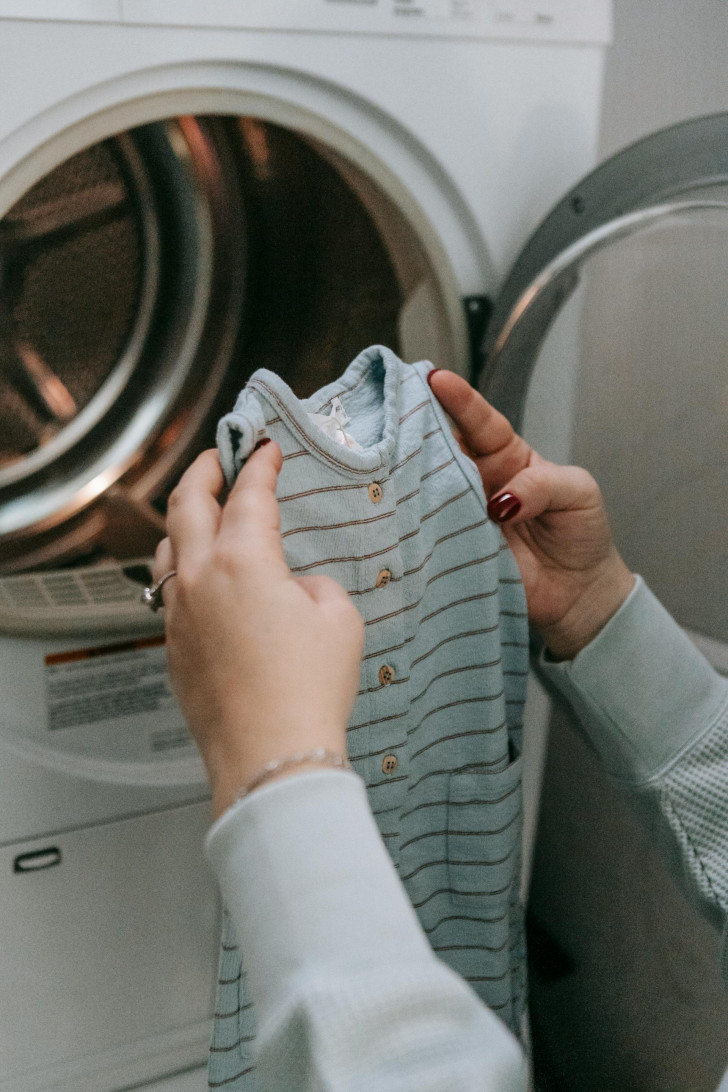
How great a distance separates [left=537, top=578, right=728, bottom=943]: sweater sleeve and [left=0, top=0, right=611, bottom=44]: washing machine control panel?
402 mm

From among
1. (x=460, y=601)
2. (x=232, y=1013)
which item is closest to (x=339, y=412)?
(x=460, y=601)

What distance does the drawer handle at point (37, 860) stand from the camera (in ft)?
2.19

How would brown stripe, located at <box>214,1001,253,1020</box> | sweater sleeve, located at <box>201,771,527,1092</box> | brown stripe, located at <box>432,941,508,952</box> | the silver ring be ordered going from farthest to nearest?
brown stripe, located at <box>432,941,508,952</box>
brown stripe, located at <box>214,1001,253,1020</box>
the silver ring
sweater sleeve, located at <box>201,771,527,1092</box>

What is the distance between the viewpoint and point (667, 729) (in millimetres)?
550

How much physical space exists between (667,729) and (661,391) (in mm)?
230

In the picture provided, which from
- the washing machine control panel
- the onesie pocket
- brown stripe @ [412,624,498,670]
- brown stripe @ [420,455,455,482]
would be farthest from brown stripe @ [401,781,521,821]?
the washing machine control panel

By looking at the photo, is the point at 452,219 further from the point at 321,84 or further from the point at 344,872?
the point at 344,872

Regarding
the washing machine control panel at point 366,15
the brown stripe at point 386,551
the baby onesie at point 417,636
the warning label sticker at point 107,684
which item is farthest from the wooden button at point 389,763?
the washing machine control panel at point 366,15

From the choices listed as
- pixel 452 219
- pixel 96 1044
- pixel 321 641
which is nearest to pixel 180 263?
pixel 452 219

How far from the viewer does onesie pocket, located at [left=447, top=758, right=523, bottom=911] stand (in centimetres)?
57

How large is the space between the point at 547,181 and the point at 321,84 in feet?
0.64

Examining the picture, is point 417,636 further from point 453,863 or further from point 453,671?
point 453,863

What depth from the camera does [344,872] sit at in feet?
1.05

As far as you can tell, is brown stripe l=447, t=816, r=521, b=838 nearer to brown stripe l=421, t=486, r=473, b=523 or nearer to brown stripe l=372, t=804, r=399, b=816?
brown stripe l=372, t=804, r=399, b=816
